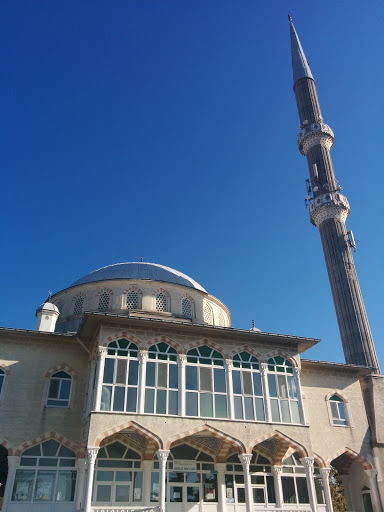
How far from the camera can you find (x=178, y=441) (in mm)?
15820

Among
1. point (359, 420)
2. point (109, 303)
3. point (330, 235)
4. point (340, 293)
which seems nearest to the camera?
point (359, 420)

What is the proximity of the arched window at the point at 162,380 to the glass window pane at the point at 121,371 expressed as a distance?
0.80 meters

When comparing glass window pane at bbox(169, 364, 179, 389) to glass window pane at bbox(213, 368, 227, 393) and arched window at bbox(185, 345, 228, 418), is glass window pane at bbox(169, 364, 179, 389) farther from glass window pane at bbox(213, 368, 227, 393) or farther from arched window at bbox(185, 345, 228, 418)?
glass window pane at bbox(213, 368, 227, 393)

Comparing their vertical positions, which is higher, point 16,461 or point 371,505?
point 16,461

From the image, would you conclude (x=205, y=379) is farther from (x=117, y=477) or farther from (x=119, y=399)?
(x=117, y=477)

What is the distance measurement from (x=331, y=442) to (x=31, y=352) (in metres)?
12.7

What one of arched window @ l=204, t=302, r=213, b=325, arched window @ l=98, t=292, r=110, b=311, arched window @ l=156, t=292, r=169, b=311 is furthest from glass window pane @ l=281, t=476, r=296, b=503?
arched window @ l=98, t=292, r=110, b=311

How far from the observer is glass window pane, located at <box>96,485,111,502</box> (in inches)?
589

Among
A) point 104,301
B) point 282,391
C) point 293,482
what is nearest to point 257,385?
point 282,391

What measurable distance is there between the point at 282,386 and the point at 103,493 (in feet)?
25.0

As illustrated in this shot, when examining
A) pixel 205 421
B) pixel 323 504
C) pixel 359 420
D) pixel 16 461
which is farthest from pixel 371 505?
pixel 16 461

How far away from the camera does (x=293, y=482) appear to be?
56.9ft

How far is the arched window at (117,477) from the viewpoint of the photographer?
15.0 metres

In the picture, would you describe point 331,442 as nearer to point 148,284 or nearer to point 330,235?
point 148,284
